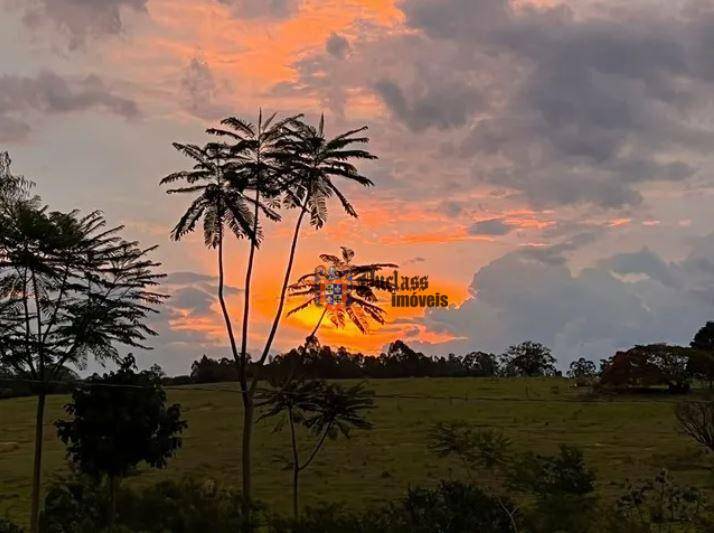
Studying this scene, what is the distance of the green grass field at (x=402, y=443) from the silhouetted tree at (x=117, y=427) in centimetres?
869

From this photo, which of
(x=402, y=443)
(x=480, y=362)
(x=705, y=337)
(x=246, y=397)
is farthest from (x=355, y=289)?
(x=480, y=362)

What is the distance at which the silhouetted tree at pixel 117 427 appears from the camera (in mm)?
29766

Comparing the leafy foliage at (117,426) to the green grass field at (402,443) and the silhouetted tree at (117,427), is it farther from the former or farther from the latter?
the green grass field at (402,443)

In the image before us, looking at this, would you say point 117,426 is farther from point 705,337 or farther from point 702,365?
point 705,337

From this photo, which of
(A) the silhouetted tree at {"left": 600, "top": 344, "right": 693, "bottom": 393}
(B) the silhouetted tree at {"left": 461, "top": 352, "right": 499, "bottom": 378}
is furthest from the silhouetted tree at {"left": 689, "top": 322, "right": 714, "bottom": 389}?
(B) the silhouetted tree at {"left": 461, "top": 352, "right": 499, "bottom": 378}

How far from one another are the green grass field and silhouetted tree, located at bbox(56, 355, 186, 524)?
28.5 ft

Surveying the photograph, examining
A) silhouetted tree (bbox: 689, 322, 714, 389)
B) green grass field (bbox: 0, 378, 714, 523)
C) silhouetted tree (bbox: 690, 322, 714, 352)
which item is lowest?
green grass field (bbox: 0, 378, 714, 523)

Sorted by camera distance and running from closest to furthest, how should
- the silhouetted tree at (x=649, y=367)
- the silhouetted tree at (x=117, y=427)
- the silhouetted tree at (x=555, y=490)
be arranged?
the silhouetted tree at (x=555, y=490), the silhouetted tree at (x=117, y=427), the silhouetted tree at (x=649, y=367)

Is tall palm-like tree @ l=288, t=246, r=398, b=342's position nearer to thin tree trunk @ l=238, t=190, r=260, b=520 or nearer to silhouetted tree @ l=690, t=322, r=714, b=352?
thin tree trunk @ l=238, t=190, r=260, b=520

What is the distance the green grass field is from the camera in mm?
45344

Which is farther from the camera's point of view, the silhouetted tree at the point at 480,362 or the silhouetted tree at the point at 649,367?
the silhouetted tree at the point at 480,362

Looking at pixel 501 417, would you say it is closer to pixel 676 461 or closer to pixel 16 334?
pixel 676 461

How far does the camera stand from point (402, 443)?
59.9 m

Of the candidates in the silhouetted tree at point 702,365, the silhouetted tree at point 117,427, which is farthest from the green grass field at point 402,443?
the silhouetted tree at point 117,427
